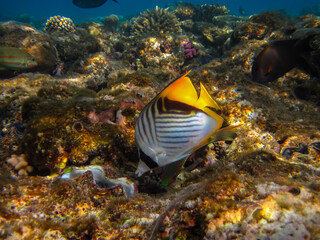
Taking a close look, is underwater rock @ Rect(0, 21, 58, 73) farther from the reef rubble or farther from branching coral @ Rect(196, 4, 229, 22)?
branching coral @ Rect(196, 4, 229, 22)

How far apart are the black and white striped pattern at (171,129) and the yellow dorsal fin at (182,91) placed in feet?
0.13

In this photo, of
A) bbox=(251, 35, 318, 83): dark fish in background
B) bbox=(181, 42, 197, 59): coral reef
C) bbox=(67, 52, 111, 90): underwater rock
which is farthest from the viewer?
bbox=(181, 42, 197, 59): coral reef

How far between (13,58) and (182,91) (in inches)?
160

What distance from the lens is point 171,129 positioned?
1.10 meters

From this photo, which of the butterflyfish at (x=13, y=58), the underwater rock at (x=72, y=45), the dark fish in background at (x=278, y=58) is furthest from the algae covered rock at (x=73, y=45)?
the dark fish in background at (x=278, y=58)

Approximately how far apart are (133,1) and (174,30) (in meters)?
112

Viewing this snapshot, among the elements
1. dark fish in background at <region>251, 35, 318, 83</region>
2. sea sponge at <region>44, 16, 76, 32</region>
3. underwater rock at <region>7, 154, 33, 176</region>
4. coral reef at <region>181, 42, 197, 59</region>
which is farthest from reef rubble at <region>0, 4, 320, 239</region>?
sea sponge at <region>44, 16, 76, 32</region>

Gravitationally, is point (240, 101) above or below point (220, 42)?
below

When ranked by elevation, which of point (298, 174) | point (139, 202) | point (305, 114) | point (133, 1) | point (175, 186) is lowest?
point (175, 186)

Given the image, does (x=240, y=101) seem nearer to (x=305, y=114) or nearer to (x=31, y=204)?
(x=305, y=114)

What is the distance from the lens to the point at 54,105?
2.17 m

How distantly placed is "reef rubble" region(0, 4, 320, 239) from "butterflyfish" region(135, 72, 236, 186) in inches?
11.1

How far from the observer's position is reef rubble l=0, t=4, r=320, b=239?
0.94 metres

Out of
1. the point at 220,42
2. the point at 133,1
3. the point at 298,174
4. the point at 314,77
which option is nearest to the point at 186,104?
the point at 298,174
